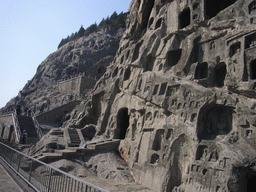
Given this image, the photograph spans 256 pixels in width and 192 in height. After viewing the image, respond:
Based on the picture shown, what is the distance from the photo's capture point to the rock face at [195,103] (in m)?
9.66

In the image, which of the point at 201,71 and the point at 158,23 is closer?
the point at 201,71

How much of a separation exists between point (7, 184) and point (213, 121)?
9.89 metres

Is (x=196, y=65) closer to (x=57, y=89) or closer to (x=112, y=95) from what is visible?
(x=112, y=95)

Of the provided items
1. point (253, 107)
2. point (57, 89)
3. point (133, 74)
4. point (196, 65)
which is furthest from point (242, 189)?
point (57, 89)

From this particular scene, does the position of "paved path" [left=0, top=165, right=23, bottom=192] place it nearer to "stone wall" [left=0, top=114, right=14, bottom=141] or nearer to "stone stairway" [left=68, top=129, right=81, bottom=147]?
"stone stairway" [left=68, top=129, right=81, bottom=147]

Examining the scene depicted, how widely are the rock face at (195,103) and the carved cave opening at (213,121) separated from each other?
0.16 ft

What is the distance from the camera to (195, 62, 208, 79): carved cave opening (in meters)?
13.7

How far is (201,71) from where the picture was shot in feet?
46.0

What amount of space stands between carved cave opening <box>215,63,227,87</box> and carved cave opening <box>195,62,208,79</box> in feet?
2.25

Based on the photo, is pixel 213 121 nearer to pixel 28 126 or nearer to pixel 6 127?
pixel 28 126

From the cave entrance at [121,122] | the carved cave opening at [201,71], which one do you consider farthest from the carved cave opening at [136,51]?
the carved cave opening at [201,71]

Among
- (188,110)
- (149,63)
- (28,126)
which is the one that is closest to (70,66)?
(28,126)

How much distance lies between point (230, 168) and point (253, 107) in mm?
2963

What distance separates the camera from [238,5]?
1257cm
